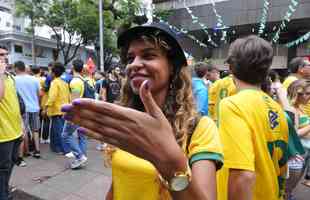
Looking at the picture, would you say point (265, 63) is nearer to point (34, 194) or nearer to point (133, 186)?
point (133, 186)

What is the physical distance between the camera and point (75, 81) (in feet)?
15.8

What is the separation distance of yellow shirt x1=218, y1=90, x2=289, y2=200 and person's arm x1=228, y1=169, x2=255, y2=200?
33mm

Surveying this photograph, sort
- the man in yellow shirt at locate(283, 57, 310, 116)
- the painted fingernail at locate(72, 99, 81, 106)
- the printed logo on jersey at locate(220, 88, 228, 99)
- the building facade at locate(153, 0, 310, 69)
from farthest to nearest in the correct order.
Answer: the building facade at locate(153, 0, 310, 69), the printed logo on jersey at locate(220, 88, 228, 99), the man in yellow shirt at locate(283, 57, 310, 116), the painted fingernail at locate(72, 99, 81, 106)

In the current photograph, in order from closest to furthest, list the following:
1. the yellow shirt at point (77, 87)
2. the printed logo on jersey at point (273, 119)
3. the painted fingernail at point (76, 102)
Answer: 1. the painted fingernail at point (76, 102)
2. the printed logo on jersey at point (273, 119)
3. the yellow shirt at point (77, 87)

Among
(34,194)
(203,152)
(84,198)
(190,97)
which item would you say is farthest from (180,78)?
(34,194)

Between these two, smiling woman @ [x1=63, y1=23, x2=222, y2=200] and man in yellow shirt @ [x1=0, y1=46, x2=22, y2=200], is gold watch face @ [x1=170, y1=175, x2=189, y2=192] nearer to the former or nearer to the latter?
smiling woman @ [x1=63, y1=23, x2=222, y2=200]

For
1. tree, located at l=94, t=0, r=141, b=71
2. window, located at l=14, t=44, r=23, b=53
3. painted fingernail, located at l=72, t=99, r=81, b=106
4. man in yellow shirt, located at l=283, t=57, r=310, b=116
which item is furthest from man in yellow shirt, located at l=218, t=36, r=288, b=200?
window, located at l=14, t=44, r=23, b=53

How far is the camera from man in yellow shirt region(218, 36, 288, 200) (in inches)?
57.4

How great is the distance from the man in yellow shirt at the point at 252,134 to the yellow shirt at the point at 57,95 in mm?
4170

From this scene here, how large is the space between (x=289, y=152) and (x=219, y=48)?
20.3 metres

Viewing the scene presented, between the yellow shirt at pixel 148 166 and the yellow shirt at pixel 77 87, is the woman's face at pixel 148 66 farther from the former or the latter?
the yellow shirt at pixel 77 87

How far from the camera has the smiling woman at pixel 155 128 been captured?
2.59ft

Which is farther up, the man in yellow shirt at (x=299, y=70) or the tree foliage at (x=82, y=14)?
the tree foliage at (x=82, y=14)

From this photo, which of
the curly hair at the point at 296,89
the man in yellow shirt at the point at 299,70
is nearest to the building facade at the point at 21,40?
the man in yellow shirt at the point at 299,70
